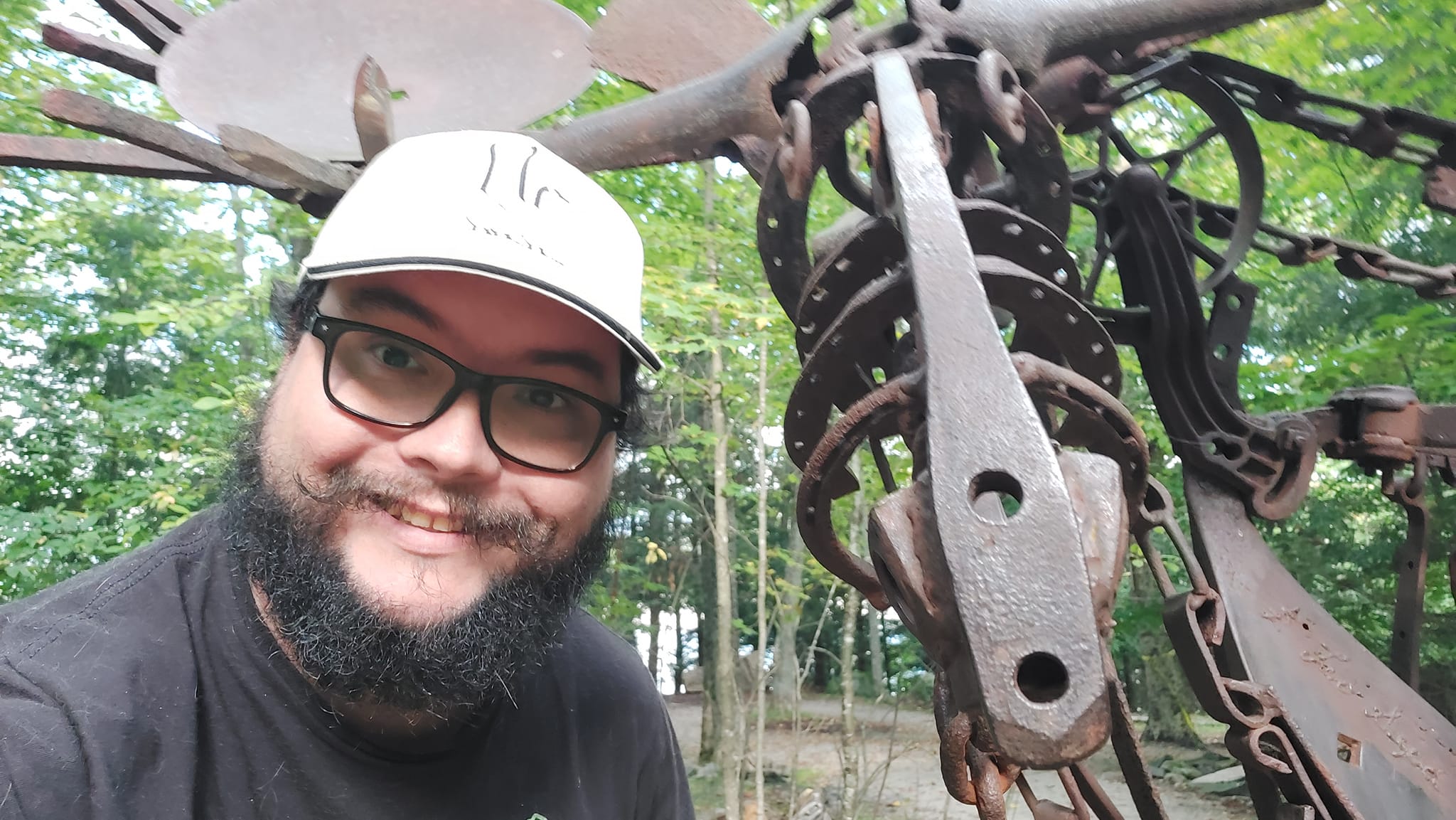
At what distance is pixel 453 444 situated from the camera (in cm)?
102

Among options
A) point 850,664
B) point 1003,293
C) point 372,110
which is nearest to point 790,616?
point 850,664

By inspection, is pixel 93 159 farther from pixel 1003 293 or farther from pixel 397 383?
pixel 1003 293

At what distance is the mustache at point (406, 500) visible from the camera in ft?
3.42

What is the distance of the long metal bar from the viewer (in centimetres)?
45

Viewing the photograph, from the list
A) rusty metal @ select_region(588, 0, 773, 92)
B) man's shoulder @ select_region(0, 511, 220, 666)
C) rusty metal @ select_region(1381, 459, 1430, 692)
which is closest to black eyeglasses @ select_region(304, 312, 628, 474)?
man's shoulder @ select_region(0, 511, 220, 666)

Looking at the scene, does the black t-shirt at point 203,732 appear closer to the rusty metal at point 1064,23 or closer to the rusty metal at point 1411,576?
the rusty metal at point 1064,23

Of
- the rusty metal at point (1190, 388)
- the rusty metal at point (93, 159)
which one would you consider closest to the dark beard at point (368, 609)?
the rusty metal at point (93, 159)

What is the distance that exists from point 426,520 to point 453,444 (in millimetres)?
120

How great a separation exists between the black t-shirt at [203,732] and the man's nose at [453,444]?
365mm

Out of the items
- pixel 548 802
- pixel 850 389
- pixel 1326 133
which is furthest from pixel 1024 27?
pixel 548 802

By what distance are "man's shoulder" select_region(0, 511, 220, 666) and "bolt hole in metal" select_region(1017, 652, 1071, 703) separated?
106 cm

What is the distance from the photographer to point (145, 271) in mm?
5590

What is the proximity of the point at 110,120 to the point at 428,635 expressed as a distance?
729 mm

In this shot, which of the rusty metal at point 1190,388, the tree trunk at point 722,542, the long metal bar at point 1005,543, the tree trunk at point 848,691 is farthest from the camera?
the tree trunk at point 848,691
